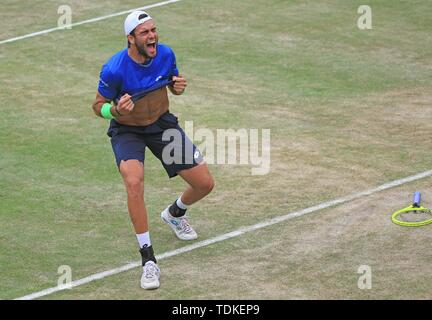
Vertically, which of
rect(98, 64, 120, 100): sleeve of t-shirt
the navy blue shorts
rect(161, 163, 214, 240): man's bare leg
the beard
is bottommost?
rect(161, 163, 214, 240): man's bare leg

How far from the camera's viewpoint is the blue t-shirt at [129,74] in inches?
456

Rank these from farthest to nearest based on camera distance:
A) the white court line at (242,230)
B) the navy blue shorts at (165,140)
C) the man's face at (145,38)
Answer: the navy blue shorts at (165,140) < the man's face at (145,38) < the white court line at (242,230)

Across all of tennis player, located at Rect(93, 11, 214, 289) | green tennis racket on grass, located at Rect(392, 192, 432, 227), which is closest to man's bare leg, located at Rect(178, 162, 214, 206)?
tennis player, located at Rect(93, 11, 214, 289)

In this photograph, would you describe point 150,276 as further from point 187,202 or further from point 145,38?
point 145,38

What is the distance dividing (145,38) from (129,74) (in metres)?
0.43

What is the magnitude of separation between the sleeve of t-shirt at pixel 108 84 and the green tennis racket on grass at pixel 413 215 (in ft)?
11.4

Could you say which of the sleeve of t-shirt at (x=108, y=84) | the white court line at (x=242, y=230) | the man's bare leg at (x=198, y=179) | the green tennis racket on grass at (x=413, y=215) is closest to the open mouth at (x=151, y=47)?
the sleeve of t-shirt at (x=108, y=84)

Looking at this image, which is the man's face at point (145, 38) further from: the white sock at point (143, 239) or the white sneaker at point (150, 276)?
the white sneaker at point (150, 276)

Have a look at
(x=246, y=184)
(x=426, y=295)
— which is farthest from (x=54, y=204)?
(x=426, y=295)

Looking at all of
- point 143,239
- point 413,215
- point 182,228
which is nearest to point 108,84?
point 143,239

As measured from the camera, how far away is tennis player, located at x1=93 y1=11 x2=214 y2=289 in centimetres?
1134

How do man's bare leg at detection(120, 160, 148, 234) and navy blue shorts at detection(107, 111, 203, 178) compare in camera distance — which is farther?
navy blue shorts at detection(107, 111, 203, 178)

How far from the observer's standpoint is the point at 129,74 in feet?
38.3

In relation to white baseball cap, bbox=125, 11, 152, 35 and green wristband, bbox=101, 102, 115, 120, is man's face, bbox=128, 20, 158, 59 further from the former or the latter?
green wristband, bbox=101, 102, 115, 120
